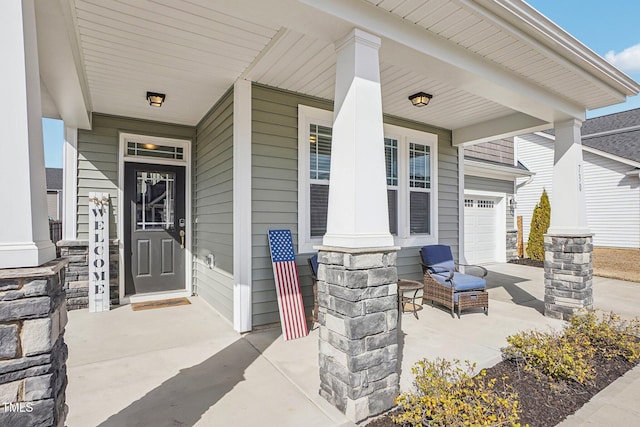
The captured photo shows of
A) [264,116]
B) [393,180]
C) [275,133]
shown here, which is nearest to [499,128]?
[393,180]

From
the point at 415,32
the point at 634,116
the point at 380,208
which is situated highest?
the point at 634,116

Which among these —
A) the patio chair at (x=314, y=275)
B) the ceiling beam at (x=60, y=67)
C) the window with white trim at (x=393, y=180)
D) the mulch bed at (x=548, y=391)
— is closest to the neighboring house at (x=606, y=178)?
the window with white trim at (x=393, y=180)

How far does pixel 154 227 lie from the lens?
5.10 m

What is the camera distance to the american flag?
11.7 feet

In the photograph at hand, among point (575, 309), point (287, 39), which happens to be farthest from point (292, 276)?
point (575, 309)

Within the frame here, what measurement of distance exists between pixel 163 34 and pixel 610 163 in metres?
12.8

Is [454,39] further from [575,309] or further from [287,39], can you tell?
[575,309]

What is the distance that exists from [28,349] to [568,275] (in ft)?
16.8

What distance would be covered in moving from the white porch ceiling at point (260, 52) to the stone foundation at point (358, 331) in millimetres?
1602

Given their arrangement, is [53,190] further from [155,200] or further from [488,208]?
[488,208]

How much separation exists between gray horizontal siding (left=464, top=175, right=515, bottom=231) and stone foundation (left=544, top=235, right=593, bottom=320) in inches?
172

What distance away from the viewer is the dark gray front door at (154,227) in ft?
16.2

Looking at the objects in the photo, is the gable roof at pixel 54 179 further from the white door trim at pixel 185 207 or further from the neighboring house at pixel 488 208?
the neighboring house at pixel 488 208

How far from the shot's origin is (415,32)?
8.40ft
